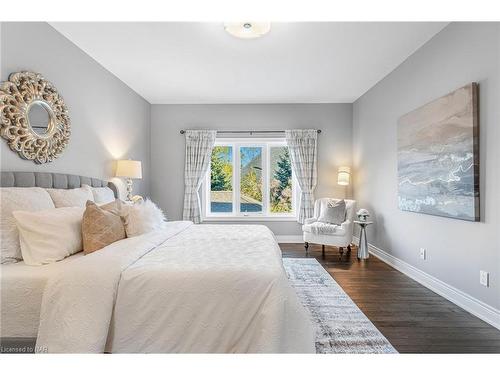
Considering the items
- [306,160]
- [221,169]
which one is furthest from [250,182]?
[306,160]

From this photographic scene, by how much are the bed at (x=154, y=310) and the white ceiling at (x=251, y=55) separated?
2338 mm

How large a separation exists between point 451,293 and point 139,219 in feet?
9.89

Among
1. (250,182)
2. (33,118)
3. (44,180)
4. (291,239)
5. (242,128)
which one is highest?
(242,128)

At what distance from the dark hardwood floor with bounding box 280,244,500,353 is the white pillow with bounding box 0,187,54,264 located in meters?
2.61

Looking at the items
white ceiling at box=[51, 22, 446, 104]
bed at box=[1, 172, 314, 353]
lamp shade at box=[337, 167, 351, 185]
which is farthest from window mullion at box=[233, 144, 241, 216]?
bed at box=[1, 172, 314, 353]

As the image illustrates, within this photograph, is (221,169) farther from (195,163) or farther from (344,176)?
(344,176)

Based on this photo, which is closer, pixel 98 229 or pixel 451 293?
pixel 98 229

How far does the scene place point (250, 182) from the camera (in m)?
5.18

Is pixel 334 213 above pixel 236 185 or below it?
below

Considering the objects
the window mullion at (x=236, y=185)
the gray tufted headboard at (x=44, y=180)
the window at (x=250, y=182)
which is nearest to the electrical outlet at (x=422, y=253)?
the window at (x=250, y=182)

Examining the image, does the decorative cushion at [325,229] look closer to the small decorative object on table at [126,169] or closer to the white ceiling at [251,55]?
the white ceiling at [251,55]
